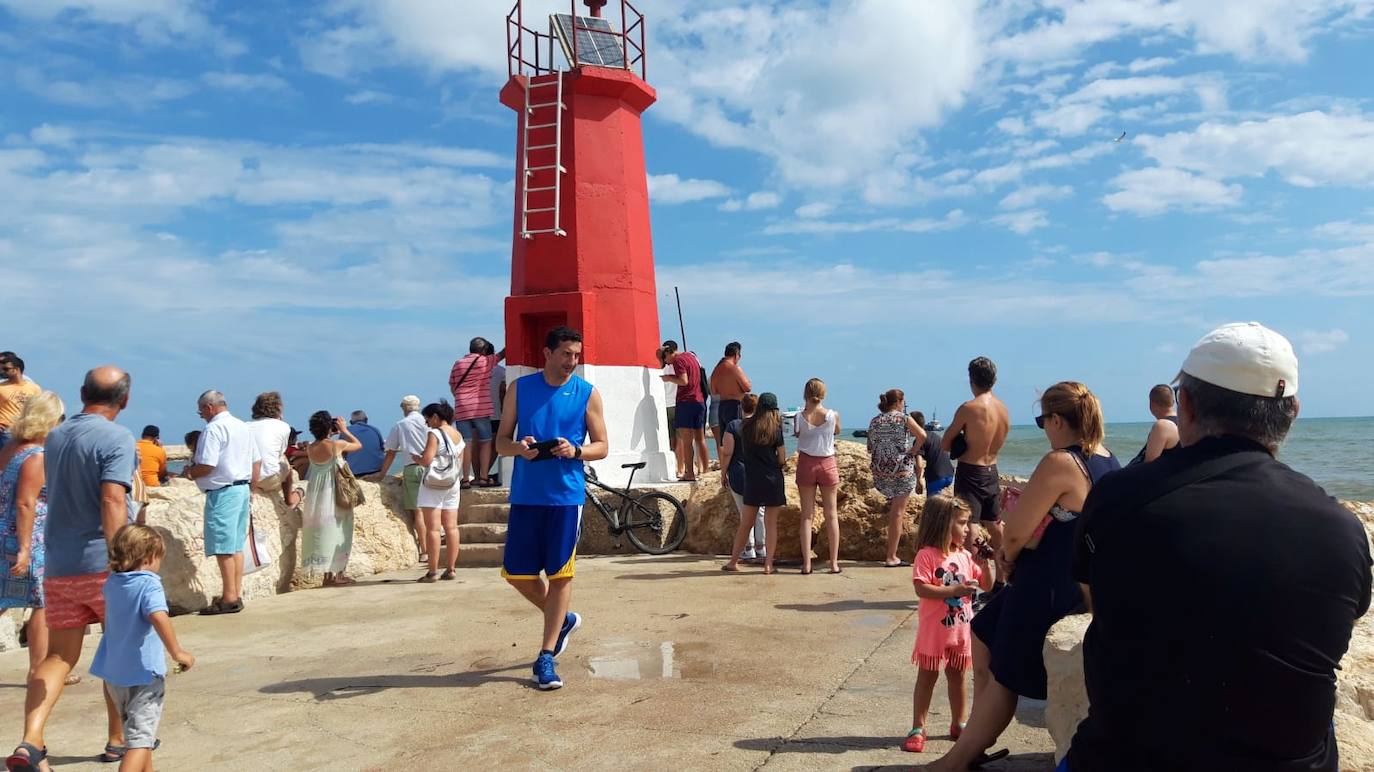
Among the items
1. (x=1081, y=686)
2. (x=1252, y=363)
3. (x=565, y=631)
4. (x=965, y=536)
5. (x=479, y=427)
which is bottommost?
(x=565, y=631)

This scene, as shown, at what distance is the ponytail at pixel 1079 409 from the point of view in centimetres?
326

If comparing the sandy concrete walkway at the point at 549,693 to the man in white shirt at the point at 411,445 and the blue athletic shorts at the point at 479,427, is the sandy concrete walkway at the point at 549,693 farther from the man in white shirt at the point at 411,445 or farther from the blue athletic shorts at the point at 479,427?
the blue athletic shorts at the point at 479,427

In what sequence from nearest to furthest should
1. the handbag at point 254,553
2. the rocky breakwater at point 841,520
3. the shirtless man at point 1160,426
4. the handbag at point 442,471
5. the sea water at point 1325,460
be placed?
→ 1. the shirtless man at point 1160,426
2. the handbag at point 254,553
3. the handbag at point 442,471
4. the rocky breakwater at point 841,520
5. the sea water at point 1325,460

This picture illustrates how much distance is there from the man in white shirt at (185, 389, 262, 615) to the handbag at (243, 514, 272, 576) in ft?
0.34

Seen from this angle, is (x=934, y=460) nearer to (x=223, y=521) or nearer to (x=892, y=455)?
(x=892, y=455)

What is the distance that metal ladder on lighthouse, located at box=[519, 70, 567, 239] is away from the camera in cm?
1160

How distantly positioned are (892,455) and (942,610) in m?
4.41

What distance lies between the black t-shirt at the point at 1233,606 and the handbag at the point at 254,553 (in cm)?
700

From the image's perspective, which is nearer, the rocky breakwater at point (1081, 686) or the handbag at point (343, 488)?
the rocky breakwater at point (1081, 686)

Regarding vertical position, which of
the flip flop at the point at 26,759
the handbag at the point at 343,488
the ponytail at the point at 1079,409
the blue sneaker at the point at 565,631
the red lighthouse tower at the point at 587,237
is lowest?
the flip flop at the point at 26,759

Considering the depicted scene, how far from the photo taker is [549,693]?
487 centimetres

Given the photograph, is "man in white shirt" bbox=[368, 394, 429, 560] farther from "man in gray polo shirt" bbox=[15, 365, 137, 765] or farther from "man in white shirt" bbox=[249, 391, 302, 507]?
"man in gray polo shirt" bbox=[15, 365, 137, 765]

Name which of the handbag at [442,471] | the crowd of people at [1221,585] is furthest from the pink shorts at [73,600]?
Result: the handbag at [442,471]

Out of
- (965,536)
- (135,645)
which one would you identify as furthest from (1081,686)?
(135,645)
